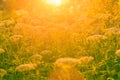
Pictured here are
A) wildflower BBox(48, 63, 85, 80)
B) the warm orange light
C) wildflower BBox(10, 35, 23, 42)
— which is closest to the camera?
wildflower BBox(48, 63, 85, 80)

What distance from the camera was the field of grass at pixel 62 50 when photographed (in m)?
8.71

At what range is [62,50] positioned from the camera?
10445 millimetres

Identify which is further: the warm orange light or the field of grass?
the warm orange light

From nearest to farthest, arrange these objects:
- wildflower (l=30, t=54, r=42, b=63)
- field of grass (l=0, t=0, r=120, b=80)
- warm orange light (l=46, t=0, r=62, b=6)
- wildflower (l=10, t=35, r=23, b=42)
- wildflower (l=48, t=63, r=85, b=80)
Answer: wildflower (l=48, t=63, r=85, b=80), field of grass (l=0, t=0, r=120, b=80), wildflower (l=30, t=54, r=42, b=63), wildflower (l=10, t=35, r=23, b=42), warm orange light (l=46, t=0, r=62, b=6)

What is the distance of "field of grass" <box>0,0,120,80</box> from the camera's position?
343 inches

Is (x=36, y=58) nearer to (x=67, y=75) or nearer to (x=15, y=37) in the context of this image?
(x=15, y=37)

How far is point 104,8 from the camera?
1221 centimetres

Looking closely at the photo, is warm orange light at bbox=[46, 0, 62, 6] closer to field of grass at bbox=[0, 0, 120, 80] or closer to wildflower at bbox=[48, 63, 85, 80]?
field of grass at bbox=[0, 0, 120, 80]

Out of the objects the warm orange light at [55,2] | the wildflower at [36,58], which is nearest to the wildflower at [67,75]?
the wildflower at [36,58]

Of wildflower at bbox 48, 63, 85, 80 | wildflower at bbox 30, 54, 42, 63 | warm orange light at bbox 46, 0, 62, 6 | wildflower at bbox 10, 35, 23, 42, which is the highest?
warm orange light at bbox 46, 0, 62, 6

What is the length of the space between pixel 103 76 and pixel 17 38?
2.52m

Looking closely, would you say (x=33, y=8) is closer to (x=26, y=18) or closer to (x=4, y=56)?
(x=26, y=18)

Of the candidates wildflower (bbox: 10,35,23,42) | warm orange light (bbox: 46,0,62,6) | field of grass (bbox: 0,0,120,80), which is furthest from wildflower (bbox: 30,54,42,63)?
warm orange light (bbox: 46,0,62,6)

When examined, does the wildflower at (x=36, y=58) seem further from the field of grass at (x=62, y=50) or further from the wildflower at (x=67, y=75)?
the wildflower at (x=67, y=75)
